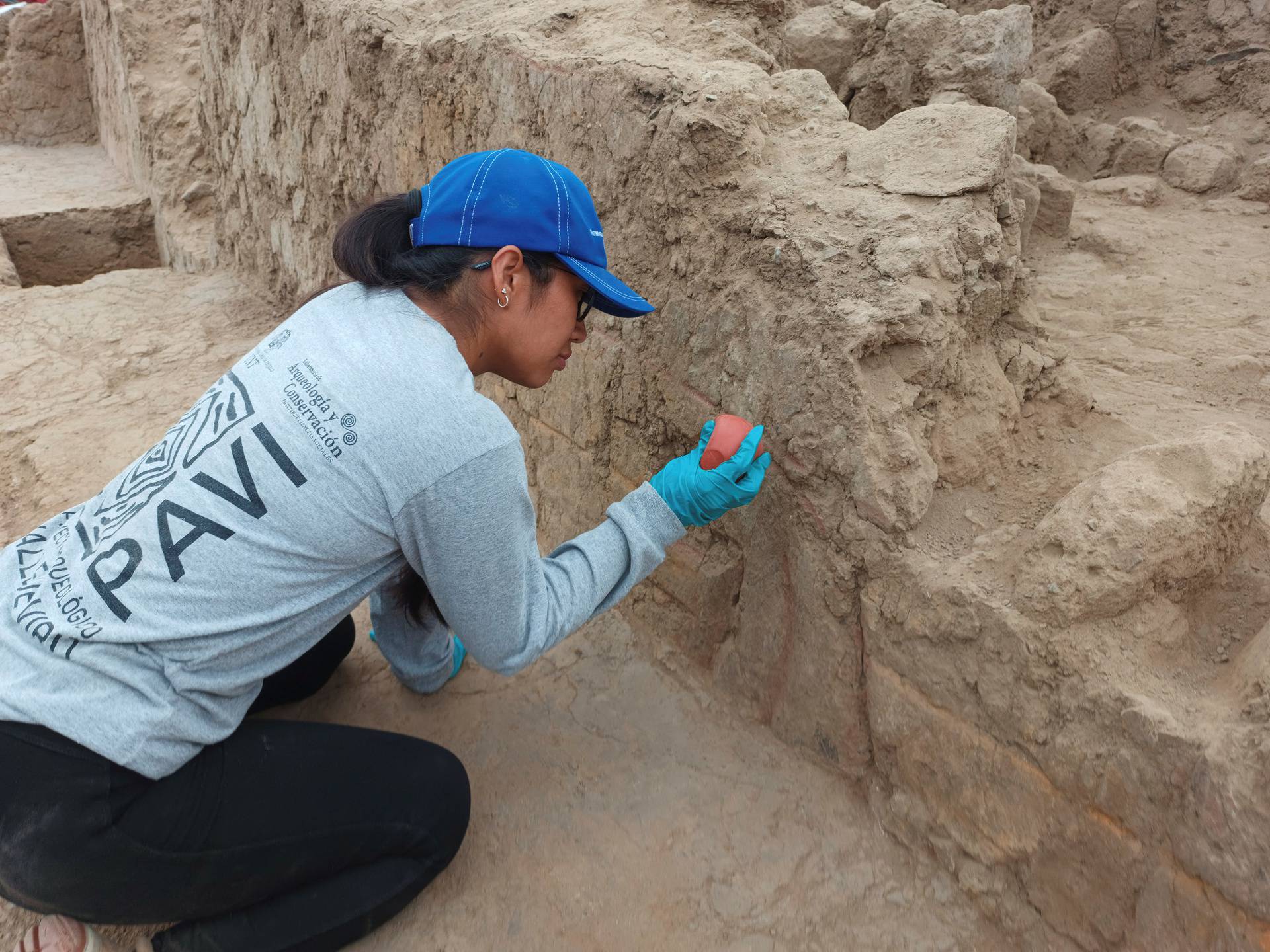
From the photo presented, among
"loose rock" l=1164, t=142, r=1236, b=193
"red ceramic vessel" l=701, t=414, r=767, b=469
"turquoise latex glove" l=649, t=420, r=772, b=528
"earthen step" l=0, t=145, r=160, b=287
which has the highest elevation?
"loose rock" l=1164, t=142, r=1236, b=193

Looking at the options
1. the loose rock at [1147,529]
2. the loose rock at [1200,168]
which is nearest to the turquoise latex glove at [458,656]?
the loose rock at [1147,529]

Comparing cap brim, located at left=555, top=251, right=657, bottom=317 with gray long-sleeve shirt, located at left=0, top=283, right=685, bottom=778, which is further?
cap brim, located at left=555, top=251, right=657, bottom=317

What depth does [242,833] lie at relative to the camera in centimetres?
126

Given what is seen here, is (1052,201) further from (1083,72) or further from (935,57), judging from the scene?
(1083,72)

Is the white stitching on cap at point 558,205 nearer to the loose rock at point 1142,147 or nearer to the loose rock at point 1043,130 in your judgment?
the loose rock at point 1043,130

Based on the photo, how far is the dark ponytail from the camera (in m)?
1.25

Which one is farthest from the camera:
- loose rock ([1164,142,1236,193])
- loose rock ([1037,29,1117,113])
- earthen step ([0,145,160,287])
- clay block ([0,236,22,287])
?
earthen step ([0,145,160,287])

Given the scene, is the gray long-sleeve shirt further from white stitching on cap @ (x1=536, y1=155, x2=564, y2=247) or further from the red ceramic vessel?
the red ceramic vessel

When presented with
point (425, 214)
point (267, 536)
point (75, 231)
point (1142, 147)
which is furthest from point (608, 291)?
point (75, 231)

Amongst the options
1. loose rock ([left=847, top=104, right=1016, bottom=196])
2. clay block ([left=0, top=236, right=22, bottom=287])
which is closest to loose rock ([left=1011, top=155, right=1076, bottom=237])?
loose rock ([left=847, top=104, right=1016, bottom=196])

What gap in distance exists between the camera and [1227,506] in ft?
4.11

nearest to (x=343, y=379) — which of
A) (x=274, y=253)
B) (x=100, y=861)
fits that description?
(x=100, y=861)

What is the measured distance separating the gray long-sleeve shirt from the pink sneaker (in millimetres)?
350

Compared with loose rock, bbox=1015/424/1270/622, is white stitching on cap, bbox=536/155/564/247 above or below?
above
